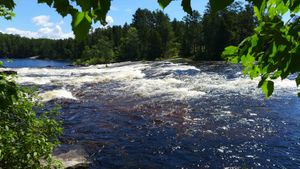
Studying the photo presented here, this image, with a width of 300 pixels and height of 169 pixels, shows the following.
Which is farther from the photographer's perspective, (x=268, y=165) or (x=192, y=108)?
(x=192, y=108)

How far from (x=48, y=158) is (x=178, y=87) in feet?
68.2

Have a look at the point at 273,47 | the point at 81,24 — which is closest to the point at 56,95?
the point at 273,47

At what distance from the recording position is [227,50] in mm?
3270

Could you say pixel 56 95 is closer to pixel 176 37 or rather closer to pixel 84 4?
pixel 84 4

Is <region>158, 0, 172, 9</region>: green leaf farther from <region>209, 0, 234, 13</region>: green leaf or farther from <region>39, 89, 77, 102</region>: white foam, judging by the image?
<region>39, 89, 77, 102</region>: white foam

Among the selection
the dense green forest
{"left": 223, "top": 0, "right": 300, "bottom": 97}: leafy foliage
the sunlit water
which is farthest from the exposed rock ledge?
the dense green forest

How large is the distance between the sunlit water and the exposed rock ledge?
0.38 meters

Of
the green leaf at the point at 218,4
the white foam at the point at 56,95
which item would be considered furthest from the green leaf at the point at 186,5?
the white foam at the point at 56,95

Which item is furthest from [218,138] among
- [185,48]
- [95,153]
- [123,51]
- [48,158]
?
[123,51]

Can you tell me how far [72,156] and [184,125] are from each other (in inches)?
248

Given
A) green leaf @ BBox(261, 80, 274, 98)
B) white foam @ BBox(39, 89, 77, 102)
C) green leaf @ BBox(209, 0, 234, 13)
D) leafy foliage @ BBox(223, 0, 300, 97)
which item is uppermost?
green leaf @ BBox(209, 0, 234, 13)

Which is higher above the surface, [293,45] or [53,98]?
[293,45]

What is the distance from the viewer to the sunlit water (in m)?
12.7

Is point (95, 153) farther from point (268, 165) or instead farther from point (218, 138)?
point (268, 165)
